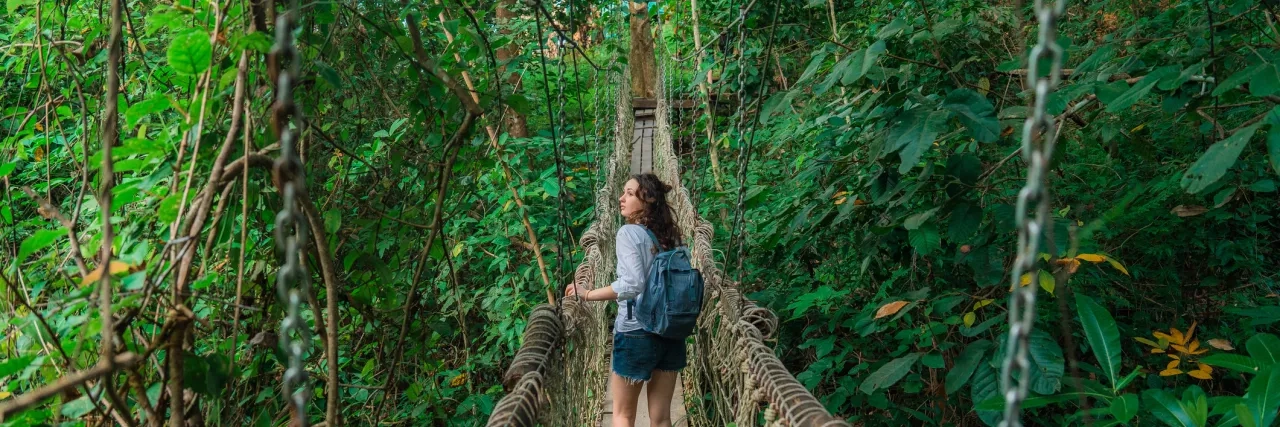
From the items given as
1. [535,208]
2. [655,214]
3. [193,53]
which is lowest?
[535,208]

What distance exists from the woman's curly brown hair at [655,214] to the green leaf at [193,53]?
114 cm

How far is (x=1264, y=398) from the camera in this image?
1260 millimetres

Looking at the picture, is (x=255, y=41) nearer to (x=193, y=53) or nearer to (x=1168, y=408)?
(x=193, y=53)

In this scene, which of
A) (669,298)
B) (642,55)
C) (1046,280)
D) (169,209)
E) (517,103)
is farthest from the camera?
(642,55)

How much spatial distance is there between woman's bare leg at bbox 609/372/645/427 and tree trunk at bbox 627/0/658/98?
6153 mm

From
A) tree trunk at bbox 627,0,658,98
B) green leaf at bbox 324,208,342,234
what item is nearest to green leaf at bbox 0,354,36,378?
green leaf at bbox 324,208,342,234

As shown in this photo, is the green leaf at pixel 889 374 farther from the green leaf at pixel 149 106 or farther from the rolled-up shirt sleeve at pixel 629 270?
the green leaf at pixel 149 106

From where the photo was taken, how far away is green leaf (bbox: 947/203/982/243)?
1326 millimetres

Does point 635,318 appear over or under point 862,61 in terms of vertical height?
under

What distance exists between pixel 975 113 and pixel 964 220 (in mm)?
210

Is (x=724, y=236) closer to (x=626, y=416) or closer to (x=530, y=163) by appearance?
(x=530, y=163)

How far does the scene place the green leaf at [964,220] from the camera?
4.35 feet

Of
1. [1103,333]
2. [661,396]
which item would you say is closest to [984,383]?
[1103,333]

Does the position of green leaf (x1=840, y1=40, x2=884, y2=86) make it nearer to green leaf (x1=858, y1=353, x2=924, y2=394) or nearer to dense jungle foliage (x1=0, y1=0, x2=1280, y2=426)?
dense jungle foliage (x1=0, y1=0, x2=1280, y2=426)
